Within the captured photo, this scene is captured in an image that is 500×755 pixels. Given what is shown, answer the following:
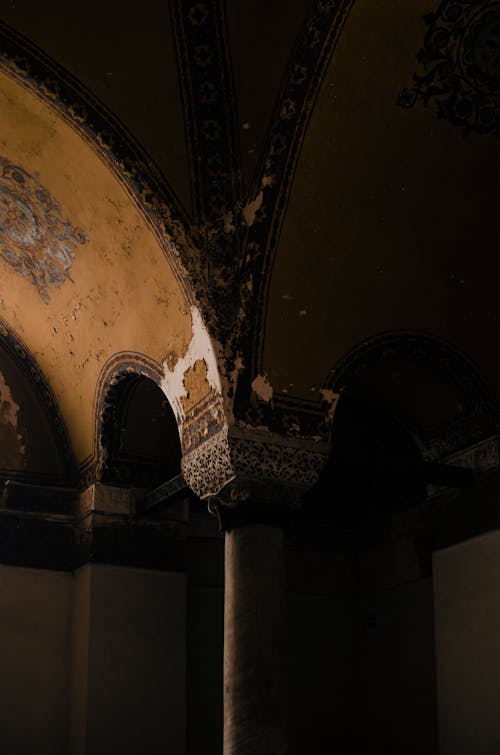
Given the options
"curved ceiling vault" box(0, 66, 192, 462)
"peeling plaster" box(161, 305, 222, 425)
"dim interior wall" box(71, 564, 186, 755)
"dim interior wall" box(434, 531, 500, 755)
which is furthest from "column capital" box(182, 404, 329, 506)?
"dim interior wall" box(71, 564, 186, 755)

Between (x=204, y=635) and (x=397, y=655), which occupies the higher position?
(x=204, y=635)

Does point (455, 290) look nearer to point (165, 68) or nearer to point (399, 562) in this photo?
point (165, 68)

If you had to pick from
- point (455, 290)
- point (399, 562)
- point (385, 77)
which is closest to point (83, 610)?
point (399, 562)

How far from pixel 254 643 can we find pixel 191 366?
2.05 meters

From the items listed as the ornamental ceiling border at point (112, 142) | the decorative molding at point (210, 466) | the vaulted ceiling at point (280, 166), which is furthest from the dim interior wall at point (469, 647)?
the ornamental ceiling border at point (112, 142)

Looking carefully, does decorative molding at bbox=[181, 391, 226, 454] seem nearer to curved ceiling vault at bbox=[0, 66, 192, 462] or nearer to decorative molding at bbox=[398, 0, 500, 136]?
curved ceiling vault at bbox=[0, 66, 192, 462]

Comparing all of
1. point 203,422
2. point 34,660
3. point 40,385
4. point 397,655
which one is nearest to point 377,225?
point 203,422

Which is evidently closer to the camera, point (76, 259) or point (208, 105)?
point (208, 105)

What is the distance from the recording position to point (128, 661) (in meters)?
9.05

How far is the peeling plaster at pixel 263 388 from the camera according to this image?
24.2 ft

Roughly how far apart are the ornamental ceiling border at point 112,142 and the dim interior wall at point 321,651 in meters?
4.38

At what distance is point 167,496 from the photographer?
9.04m

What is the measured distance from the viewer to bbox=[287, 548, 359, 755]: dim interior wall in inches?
403

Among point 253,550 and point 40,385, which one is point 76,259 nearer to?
point 40,385
